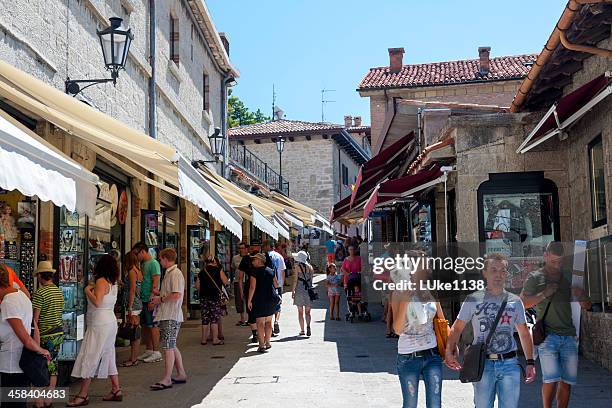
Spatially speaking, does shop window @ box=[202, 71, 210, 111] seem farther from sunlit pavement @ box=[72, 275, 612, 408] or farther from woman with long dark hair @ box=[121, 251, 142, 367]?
woman with long dark hair @ box=[121, 251, 142, 367]

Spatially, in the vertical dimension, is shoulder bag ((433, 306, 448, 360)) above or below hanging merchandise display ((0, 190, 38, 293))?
below

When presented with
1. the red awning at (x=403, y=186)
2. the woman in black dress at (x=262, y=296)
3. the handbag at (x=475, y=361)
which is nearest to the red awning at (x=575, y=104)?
the red awning at (x=403, y=186)

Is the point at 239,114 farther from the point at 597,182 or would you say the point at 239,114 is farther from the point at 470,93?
the point at 597,182

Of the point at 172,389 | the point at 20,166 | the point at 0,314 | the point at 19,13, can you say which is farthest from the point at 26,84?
the point at 172,389

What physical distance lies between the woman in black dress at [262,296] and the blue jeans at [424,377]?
5.69m

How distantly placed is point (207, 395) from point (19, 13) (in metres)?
4.43

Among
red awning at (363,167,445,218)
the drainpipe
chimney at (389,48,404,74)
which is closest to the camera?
red awning at (363,167,445,218)

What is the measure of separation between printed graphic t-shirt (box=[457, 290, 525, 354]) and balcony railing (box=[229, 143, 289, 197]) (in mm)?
23866

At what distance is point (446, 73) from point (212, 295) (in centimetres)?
1856

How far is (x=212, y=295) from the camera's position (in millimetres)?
11688

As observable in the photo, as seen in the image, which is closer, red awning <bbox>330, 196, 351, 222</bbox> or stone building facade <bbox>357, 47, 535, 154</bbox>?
red awning <bbox>330, 196, 351, 222</bbox>

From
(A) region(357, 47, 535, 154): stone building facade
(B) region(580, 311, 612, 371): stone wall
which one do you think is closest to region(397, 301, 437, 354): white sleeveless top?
(B) region(580, 311, 612, 371): stone wall

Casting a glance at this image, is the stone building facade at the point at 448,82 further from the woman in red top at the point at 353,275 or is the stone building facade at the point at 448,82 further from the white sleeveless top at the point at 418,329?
the white sleeveless top at the point at 418,329

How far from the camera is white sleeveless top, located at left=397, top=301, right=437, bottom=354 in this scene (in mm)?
5125
